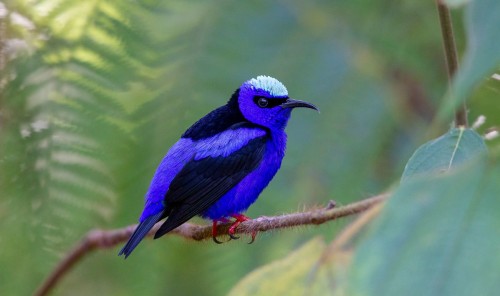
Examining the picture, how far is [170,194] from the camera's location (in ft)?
5.39

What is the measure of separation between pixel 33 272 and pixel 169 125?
1.30 feet

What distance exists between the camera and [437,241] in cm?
49

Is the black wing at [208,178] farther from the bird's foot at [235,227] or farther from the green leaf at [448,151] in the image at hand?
the green leaf at [448,151]

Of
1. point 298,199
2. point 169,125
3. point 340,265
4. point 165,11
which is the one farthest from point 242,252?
point 340,265

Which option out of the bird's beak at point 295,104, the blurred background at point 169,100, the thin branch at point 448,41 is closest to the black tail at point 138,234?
the blurred background at point 169,100

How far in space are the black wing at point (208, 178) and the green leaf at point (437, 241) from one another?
1.08m

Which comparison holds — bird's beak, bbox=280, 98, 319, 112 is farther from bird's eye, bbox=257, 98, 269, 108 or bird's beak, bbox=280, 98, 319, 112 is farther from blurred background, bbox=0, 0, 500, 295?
bird's eye, bbox=257, 98, 269, 108

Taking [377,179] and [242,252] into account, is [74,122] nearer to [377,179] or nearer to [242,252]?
[242,252]

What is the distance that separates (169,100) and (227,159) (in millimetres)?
357

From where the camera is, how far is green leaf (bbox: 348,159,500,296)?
46 centimetres

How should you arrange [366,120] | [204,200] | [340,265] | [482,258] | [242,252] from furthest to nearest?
1. [204,200]
2. [242,252]
3. [366,120]
4. [340,265]
5. [482,258]

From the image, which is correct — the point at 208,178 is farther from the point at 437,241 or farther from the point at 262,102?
the point at 437,241

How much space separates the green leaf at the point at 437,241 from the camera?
46 centimetres

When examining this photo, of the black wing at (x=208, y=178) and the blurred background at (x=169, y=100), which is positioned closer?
the blurred background at (x=169, y=100)
